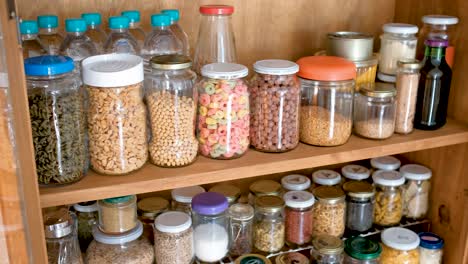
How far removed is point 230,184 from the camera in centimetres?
146

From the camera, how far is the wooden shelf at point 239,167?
97 cm

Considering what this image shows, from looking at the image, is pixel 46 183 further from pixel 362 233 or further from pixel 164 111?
pixel 362 233

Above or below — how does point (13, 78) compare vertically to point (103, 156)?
above

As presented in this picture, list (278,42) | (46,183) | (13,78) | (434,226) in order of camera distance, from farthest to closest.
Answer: (434,226) → (278,42) → (46,183) → (13,78)

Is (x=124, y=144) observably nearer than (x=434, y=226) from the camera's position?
Yes

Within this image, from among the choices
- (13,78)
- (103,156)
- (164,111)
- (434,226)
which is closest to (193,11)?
(164,111)

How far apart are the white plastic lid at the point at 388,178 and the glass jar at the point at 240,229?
0.37 m

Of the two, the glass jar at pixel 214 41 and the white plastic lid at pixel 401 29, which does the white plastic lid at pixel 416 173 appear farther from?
the glass jar at pixel 214 41

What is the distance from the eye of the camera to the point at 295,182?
1.44 meters

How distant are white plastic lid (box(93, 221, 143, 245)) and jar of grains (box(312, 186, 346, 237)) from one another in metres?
0.49

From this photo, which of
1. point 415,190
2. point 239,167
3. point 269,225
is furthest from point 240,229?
point 415,190

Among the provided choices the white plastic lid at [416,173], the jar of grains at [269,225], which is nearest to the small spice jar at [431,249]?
the white plastic lid at [416,173]

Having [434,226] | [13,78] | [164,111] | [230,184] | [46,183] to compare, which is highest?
[13,78]

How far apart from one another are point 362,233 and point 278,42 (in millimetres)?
576
